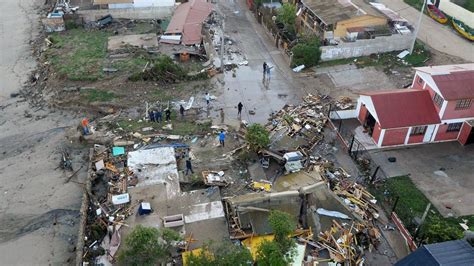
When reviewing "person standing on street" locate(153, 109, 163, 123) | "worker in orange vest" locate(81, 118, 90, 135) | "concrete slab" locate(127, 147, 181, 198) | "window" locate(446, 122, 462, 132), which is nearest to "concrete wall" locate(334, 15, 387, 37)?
"window" locate(446, 122, 462, 132)

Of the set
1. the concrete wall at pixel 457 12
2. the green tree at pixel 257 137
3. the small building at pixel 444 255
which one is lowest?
the concrete wall at pixel 457 12

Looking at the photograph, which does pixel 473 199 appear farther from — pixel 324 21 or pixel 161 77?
pixel 161 77

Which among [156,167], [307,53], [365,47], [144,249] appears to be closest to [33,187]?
[156,167]

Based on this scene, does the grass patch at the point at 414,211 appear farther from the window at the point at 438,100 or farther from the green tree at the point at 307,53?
the green tree at the point at 307,53

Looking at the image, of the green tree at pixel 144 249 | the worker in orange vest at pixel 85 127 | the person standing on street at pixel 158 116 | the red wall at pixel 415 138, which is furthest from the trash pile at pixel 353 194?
the worker in orange vest at pixel 85 127

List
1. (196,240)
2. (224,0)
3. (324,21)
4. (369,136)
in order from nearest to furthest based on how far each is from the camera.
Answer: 1. (196,240)
2. (369,136)
3. (324,21)
4. (224,0)

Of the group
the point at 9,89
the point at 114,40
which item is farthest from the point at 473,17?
the point at 9,89
